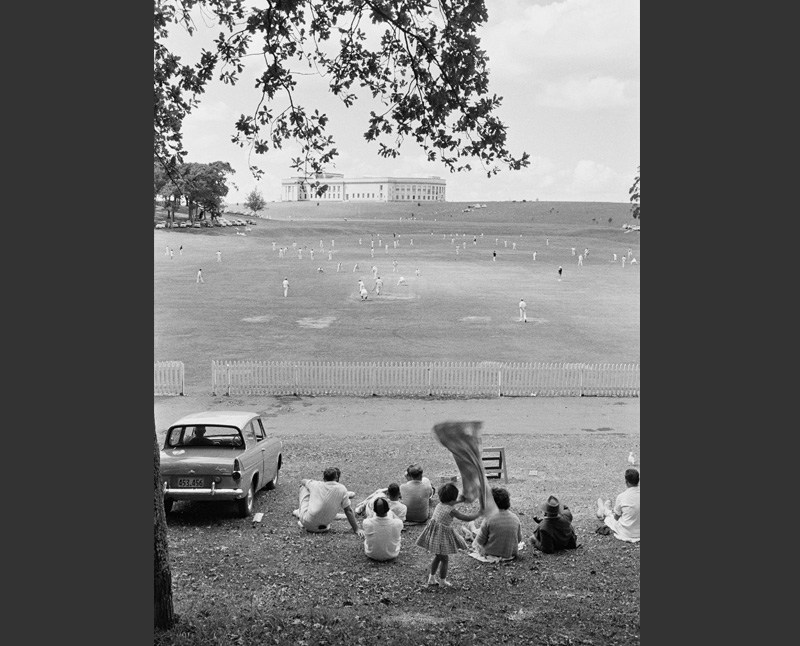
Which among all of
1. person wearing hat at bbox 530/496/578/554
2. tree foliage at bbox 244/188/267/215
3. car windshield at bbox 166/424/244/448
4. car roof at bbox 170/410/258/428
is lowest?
person wearing hat at bbox 530/496/578/554

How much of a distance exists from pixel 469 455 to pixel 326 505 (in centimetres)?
224

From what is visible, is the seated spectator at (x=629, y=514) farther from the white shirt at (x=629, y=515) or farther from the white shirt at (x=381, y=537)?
the white shirt at (x=381, y=537)

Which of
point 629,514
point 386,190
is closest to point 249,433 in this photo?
point 629,514

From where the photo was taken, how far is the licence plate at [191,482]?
1027 centimetres

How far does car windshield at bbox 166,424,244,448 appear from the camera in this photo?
1103 cm

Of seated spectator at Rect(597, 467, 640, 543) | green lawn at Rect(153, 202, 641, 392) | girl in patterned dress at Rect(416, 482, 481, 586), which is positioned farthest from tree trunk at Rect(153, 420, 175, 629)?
seated spectator at Rect(597, 467, 640, 543)

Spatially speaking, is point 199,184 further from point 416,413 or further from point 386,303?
point 386,303

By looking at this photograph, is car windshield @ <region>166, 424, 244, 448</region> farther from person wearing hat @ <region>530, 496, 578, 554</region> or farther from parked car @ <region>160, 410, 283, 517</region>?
person wearing hat @ <region>530, 496, 578, 554</region>

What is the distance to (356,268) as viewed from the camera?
59.0m

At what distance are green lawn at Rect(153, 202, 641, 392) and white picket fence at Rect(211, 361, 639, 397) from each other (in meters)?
1.83

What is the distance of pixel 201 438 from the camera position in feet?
36.2

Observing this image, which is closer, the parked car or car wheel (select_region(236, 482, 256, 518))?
the parked car

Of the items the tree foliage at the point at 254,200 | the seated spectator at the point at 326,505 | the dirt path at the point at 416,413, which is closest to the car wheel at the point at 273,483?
the seated spectator at the point at 326,505

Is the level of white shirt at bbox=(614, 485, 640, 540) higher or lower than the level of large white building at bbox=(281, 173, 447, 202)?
lower
